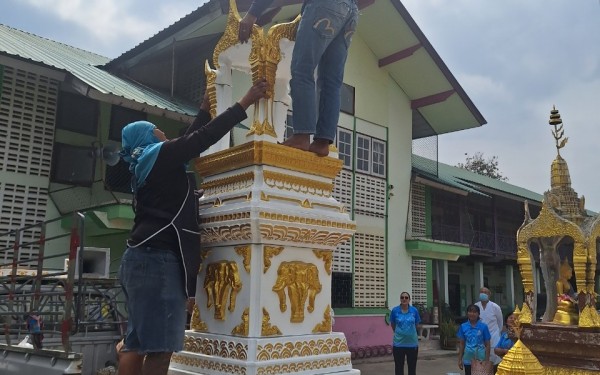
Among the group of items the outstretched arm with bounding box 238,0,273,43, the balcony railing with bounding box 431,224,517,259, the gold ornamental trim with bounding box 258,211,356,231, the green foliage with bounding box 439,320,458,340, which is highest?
the balcony railing with bounding box 431,224,517,259

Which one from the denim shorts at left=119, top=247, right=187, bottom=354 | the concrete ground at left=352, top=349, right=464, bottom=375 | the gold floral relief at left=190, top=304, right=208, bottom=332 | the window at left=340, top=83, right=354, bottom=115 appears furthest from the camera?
the window at left=340, top=83, right=354, bottom=115

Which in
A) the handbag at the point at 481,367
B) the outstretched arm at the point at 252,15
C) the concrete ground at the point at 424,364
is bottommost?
the concrete ground at the point at 424,364

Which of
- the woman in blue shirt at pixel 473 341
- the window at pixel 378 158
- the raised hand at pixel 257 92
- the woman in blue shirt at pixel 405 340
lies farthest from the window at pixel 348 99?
the raised hand at pixel 257 92

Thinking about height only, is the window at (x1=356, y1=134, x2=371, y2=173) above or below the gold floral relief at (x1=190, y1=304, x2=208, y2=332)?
above

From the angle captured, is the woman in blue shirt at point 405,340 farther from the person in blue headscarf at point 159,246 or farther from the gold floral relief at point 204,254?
the person in blue headscarf at point 159,246

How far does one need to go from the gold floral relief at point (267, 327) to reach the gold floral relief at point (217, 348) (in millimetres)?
99

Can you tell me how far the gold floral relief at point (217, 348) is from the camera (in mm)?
2322

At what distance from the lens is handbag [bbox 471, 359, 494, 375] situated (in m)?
7.27

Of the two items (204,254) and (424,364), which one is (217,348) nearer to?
(204,254)

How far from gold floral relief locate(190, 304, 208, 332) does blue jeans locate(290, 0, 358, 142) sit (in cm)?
98

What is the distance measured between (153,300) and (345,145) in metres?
13.2

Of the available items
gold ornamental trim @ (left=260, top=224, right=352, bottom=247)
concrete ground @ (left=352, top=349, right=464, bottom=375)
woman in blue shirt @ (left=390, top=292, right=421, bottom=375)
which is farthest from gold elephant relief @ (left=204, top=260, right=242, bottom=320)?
concrete ground @ (left=352, top=349, right=464, bottom=375)

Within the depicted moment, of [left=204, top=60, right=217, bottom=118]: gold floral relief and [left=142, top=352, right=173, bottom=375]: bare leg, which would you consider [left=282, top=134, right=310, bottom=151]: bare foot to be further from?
[left=142, top=352, right=173, bottom=375]: bare leg

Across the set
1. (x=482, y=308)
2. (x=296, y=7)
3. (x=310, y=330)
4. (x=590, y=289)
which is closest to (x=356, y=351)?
(x=482, y=308)
